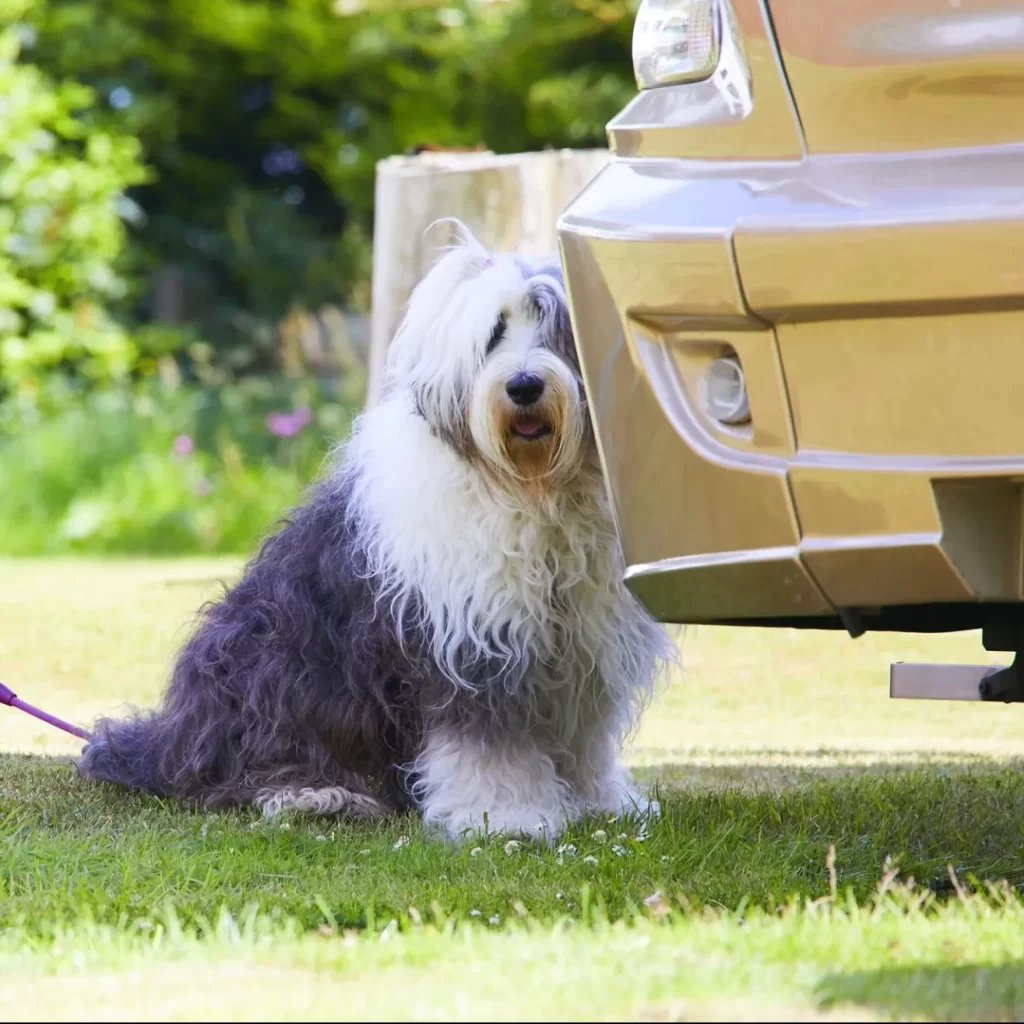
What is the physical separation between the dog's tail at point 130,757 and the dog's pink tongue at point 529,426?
1.28 metres

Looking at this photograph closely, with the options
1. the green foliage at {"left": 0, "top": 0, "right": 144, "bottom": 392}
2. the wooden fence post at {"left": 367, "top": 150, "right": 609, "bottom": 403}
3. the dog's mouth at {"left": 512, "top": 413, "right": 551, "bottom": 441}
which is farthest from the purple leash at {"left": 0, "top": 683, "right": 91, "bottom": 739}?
the green foliage at {"left": 0, "top": 0, "right": 144, "bottom": 392}

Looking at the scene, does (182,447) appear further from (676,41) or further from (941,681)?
(676,41)

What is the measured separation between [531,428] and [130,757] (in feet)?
4.66

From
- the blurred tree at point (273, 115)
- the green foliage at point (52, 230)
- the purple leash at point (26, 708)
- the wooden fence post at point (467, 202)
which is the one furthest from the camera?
the blurred tree at point (273, 115)

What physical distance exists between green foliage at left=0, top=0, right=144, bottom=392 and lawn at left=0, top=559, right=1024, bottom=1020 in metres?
8.14

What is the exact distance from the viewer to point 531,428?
396cm

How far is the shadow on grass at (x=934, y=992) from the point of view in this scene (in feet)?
7.87

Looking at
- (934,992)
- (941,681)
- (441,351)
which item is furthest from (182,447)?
(934,992)

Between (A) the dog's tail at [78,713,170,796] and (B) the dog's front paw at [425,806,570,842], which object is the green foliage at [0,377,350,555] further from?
(B) the dog's front paw at [425,806,570,842]

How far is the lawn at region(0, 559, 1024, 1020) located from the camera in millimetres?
2480

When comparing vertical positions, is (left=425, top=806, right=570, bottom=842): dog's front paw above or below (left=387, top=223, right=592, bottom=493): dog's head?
below

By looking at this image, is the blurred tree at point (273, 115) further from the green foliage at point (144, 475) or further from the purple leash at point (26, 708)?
the purple leash at point (26, 708)

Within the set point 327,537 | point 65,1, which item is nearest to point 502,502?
point 327,537

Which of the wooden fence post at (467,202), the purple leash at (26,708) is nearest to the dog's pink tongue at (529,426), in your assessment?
the purple leash at (26,708)
